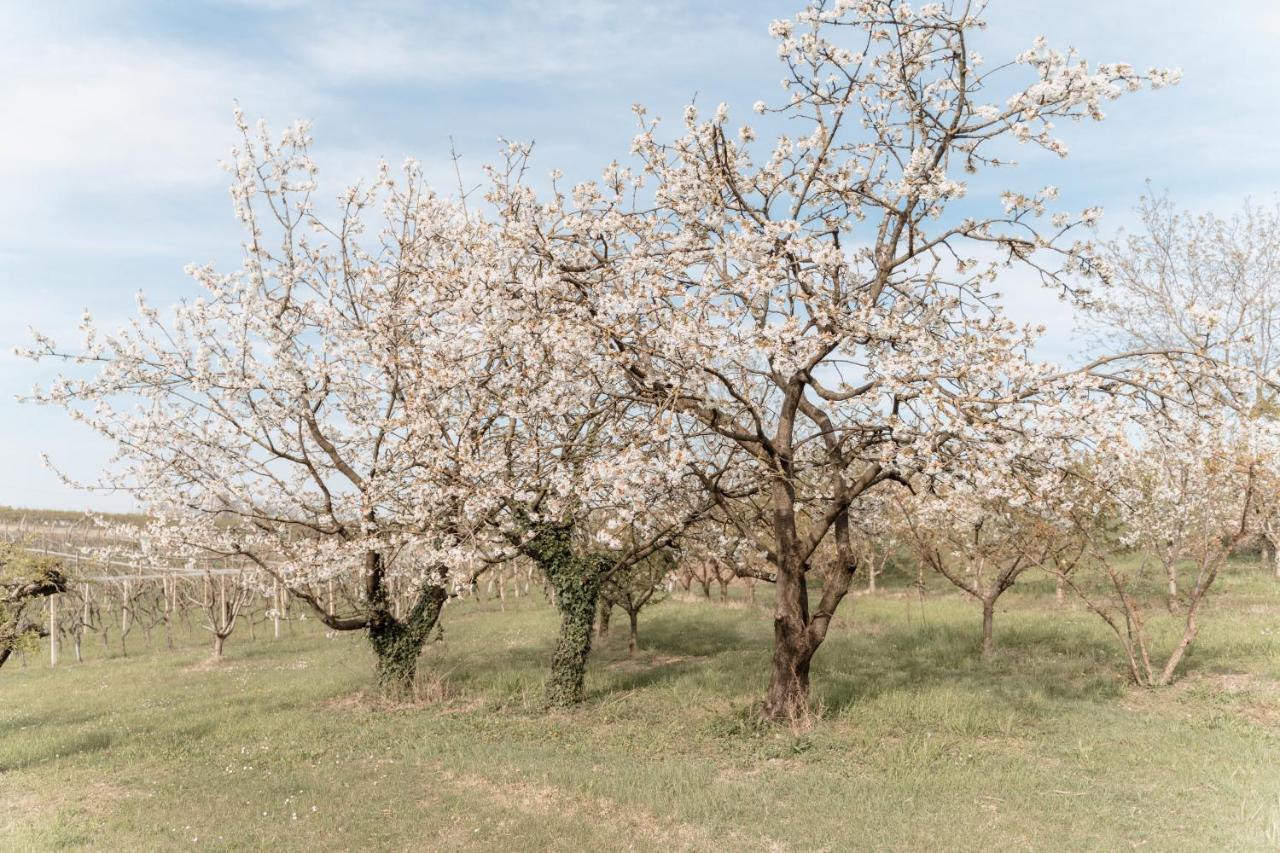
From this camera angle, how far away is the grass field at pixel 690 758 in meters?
8.23

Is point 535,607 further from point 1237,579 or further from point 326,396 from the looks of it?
point 1237,579

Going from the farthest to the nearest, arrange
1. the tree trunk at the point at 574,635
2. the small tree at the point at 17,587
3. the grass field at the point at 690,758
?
the tree trunk at the point at 574,635 → the small tree at the point at 17,587 → the grass field at the point at 690,758

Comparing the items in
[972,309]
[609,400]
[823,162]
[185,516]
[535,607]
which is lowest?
[535,607]

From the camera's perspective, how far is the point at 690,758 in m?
10.6

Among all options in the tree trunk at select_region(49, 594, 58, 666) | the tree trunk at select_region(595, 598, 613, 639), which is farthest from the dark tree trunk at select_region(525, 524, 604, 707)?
the tree trunk at select_region(49, 594, 58, 666)

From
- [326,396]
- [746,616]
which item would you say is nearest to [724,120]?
[326,396]

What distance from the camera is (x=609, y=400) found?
12.3 m

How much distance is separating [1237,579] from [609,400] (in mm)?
28048

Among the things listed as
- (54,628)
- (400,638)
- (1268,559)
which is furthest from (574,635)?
(1268,559)

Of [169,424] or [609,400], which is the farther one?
[169,424]

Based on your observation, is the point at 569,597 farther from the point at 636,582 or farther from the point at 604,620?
the point at 604,620

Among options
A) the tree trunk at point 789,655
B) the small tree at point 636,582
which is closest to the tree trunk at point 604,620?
the small tree at point 636,582

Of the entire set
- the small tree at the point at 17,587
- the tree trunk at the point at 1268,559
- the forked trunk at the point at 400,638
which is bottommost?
the tree trunk at the point at 1268,559

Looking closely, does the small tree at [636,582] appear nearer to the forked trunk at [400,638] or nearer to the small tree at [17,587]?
the forked trunk at [400,638]
